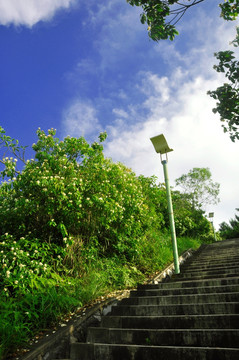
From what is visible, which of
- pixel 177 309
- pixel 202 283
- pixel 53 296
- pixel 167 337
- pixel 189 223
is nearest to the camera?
pixel 167 337

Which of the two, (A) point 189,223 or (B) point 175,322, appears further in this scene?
(A) point 189,223

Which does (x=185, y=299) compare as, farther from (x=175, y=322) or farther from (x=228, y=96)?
(x=228, y=96)

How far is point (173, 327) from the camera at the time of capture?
315cm

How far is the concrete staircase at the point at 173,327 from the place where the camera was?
256 cm

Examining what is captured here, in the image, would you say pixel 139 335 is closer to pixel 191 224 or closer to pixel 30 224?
pixel 30 224

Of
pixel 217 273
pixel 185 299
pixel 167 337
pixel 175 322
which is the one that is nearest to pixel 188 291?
pixel 185 299

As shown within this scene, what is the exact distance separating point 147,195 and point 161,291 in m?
5.66

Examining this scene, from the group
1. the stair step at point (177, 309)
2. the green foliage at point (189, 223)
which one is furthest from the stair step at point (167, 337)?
the green foliage at point (189, 223)

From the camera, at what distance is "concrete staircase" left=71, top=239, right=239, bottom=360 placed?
256cm

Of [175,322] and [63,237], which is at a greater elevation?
[63,237]

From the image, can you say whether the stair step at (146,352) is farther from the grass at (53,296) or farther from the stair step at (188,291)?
the stair step at (188,291)

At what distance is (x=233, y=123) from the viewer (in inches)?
217

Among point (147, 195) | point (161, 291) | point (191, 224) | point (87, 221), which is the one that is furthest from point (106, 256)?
point (191, 224)

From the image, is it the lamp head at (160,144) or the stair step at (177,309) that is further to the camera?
the lamp head at (160,144)
